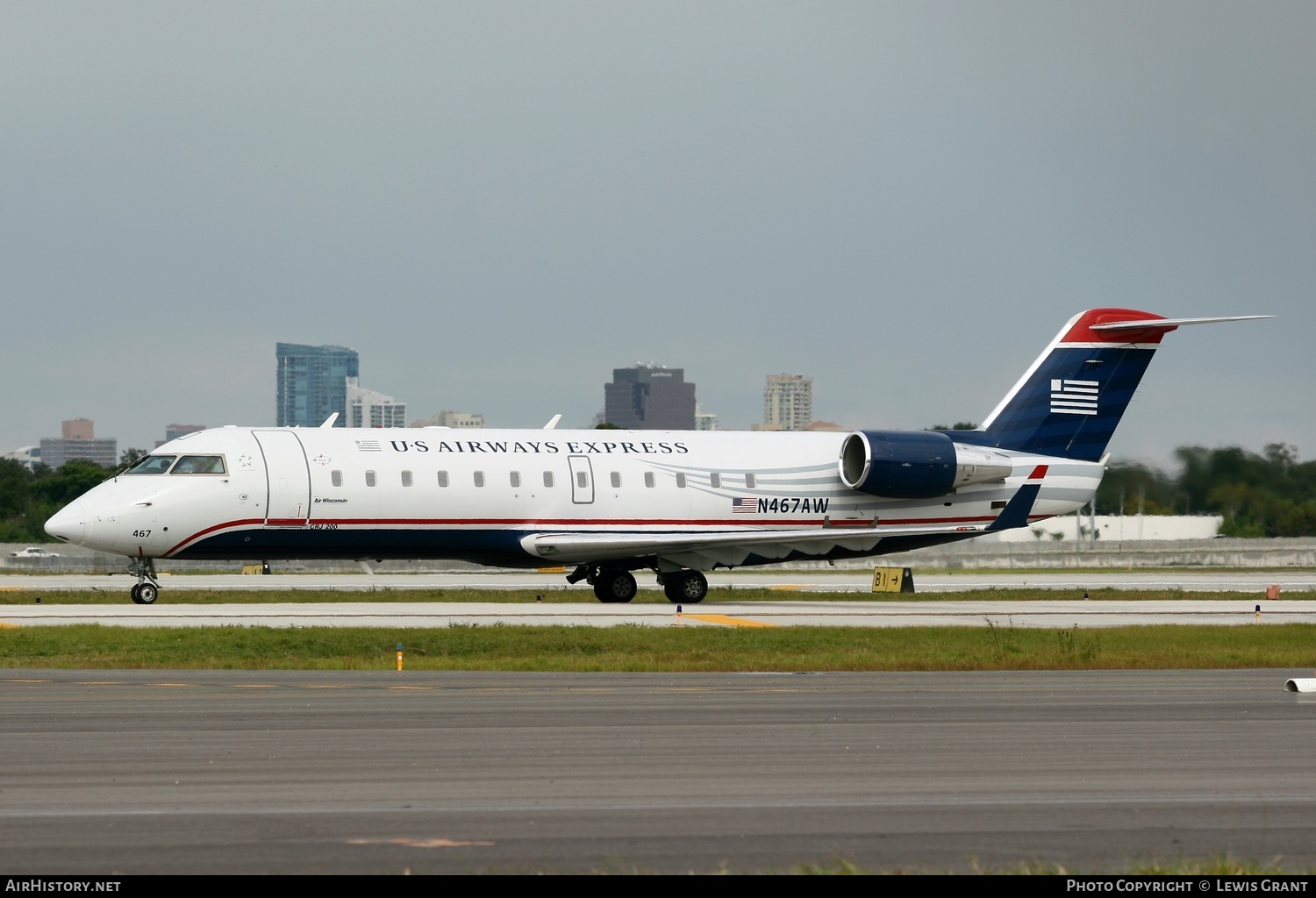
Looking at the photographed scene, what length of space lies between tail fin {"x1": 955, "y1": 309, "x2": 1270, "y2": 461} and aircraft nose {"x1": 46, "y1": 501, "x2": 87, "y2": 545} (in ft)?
73.4

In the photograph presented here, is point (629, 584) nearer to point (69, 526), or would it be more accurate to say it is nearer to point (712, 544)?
point (712, 544)

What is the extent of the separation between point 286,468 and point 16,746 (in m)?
22.6

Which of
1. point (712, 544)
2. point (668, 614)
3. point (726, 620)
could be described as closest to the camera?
point (726, 620)

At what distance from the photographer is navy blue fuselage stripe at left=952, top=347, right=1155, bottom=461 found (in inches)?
1668

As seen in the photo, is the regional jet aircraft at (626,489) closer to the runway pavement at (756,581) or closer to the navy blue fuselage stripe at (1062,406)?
the navy blue fuselage stripe at (1062,406)

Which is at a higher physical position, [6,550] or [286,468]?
[286,468]

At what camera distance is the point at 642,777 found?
12.6m

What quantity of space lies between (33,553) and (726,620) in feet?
167

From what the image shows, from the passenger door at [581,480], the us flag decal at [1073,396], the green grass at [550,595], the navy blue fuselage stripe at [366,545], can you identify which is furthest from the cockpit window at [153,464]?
the us flag decal at [1073,396]

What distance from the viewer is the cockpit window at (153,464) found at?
119 ft

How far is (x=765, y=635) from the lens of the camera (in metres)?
27.8

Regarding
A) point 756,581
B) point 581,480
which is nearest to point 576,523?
point 581,480

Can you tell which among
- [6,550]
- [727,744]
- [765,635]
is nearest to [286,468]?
[765,635]

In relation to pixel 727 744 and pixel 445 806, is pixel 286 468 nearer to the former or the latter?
pixel 727 744
